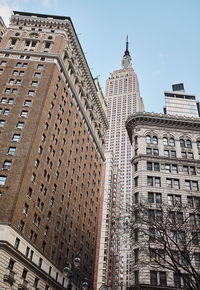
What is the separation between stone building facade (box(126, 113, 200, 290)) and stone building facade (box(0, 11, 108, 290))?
45.0ft

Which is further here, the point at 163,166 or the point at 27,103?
the point at 27,103

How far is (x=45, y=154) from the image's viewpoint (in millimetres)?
52844

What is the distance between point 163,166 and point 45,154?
62.5 ft

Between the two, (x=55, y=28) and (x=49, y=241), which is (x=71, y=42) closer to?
(x=55, y=28)

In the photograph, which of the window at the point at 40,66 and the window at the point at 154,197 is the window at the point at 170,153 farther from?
the window at the point at 40,66

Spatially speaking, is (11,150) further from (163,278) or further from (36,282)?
(163,278)

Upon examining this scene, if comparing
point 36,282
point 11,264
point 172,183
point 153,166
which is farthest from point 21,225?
point 172,183

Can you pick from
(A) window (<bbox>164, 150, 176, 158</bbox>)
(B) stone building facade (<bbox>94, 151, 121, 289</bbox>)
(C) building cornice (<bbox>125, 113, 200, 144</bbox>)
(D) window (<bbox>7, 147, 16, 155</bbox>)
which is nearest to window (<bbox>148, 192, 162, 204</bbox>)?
(A) window (<bbox>164, 150, 176, 158</bbox>)

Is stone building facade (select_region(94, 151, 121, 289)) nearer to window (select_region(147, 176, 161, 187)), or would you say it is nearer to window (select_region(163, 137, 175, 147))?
window (select_region(163, 137, 175, 147))

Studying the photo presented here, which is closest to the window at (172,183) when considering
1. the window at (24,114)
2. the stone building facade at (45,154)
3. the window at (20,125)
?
the stone building facade at (45,154)

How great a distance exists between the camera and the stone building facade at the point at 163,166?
138 feet

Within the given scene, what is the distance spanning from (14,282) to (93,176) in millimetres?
44579

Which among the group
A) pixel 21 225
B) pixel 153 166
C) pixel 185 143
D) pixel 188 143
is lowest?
pixel 21 225

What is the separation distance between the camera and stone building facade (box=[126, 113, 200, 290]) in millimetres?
42188
